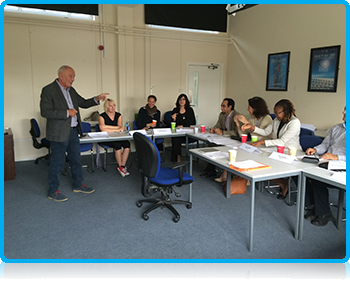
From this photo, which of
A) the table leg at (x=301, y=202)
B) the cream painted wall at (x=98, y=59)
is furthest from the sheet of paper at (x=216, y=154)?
the cream painted wall at (x=98, y=59)

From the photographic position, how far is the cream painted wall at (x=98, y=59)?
5625 mm

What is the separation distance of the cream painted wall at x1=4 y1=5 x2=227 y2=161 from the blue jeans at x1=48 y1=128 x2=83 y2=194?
245 centimetres

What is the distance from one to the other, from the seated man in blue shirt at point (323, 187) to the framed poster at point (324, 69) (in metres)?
2.27

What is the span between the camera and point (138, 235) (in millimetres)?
2943

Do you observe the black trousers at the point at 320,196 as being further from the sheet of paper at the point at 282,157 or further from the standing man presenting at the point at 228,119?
the standing man presenting at the point at 228,119

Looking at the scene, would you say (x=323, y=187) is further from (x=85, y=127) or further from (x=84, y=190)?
(x=85, y=127)

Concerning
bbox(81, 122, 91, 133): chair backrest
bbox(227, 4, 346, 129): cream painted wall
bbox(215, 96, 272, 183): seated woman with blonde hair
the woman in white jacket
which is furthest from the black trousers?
bbox(81, 122, 91, 133): chair backrest

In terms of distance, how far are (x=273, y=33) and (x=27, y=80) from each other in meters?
5.03

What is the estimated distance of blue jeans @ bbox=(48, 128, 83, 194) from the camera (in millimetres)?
3648

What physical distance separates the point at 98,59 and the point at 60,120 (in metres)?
3.04

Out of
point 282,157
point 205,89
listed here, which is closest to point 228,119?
point 282,157

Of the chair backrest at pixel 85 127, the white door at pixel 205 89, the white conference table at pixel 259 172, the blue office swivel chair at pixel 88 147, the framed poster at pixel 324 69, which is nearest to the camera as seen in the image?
the white conference table at pixel 259 172

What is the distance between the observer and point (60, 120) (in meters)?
3.54

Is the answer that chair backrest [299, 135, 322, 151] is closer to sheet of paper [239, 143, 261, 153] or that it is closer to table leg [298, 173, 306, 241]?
sheet of paper [239, 143, 261, 153]
